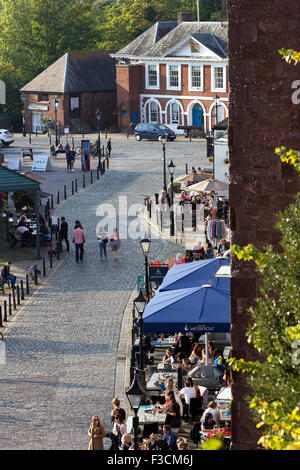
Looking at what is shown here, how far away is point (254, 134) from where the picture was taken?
47.6 feet

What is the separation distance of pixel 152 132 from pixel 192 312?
50.1m

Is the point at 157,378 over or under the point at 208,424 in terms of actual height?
under

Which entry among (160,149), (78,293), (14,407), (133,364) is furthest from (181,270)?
(160,149)

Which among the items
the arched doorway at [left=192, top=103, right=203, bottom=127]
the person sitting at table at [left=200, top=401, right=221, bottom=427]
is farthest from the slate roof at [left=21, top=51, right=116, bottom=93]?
the person sitting at table at [left=200, top=401, right=221, bottom=427]

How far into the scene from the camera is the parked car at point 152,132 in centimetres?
6875

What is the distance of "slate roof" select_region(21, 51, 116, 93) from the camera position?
78.9 m

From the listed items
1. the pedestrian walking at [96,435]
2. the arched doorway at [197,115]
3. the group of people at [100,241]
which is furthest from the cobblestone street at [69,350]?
the arched doorway at [197,115]

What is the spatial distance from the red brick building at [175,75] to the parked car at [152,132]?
410cm

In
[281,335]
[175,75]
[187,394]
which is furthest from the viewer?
[175,75]

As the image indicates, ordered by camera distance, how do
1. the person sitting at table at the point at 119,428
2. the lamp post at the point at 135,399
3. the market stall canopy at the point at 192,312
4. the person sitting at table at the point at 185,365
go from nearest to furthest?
the lamp post at the point at 135,399 → the person sitting at table at the point at 119,428 → the market stall canopy at the point at 192,312 → the person sitting at table at the point at 185,365

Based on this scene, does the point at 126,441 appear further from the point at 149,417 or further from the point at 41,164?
the point at 41,164

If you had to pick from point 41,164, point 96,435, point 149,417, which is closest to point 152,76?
point 41,164

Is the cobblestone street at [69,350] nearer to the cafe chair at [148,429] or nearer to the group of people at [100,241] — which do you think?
the group of people at [100,241]
